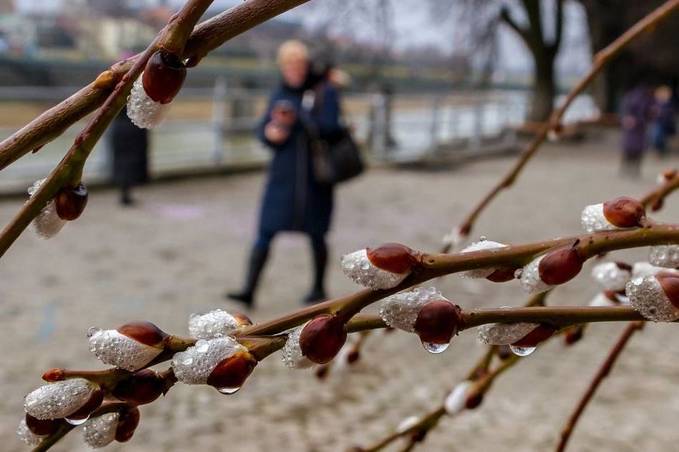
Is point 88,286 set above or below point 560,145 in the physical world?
above

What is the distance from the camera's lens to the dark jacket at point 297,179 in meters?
4.53

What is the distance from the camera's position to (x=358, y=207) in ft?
26.7

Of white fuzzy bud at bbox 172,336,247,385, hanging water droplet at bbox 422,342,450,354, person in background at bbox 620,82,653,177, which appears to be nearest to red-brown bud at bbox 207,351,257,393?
white fuzzy bud at bbox 172,336,247,385

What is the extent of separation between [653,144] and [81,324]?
13.3 m

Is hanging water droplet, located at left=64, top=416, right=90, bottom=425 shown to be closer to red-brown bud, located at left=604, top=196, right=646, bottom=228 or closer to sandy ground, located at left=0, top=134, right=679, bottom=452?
red-brown bud, located at left=604, top=196, right=646, bottom=228

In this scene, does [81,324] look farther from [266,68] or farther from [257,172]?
[266,68]

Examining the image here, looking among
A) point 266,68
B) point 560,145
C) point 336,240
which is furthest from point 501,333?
point 560,145

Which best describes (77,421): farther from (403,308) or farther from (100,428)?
(403,308)

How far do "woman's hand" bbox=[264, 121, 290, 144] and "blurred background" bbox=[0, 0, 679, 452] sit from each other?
1.64 feet

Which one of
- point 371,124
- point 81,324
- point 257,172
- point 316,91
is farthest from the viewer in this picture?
point 371,124

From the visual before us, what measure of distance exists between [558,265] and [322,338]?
14cm

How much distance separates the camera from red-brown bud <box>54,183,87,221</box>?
20.1 inches

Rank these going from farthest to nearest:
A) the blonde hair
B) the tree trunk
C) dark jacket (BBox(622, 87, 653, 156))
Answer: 1. the tree trunk
2. dark jacket (BBox(622, 87, 653, 156))
3. the blonde hair

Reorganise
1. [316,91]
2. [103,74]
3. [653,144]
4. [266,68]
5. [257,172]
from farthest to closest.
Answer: [653,144]
[266,68]
[257,172]
[316,91]
[103,74]
